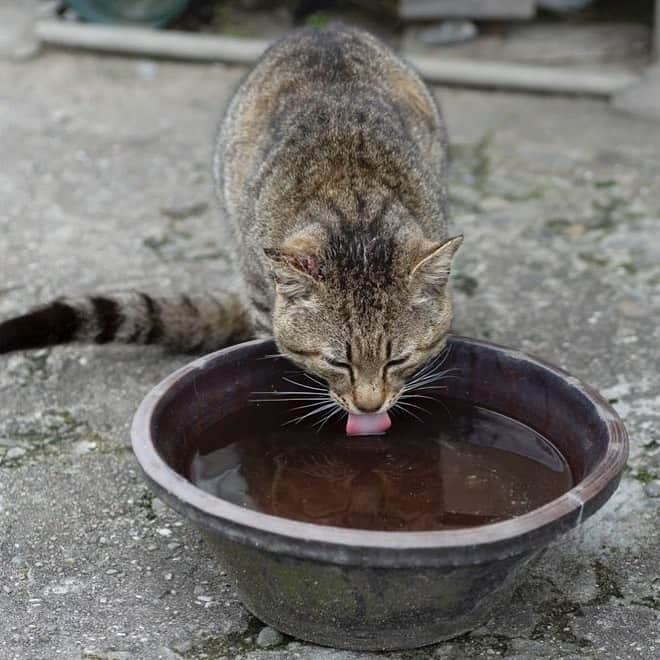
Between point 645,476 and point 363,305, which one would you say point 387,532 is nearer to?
point 363,305

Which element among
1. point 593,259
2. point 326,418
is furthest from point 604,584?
point 593,259

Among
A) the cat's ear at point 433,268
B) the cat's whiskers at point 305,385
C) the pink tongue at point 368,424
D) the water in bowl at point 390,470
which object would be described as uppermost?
the cat's ear at point 433,268

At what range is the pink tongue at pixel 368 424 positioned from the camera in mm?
3184

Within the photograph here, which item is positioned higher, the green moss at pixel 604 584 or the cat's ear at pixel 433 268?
the cat's ear at pixel 433 268

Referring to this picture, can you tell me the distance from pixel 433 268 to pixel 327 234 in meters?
0.29

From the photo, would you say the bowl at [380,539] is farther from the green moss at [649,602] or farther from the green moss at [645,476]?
the green moss at [645,476]

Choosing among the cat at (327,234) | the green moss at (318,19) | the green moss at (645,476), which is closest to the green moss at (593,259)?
the cat at (327,234)

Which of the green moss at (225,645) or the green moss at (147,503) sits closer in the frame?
the green moss at (225,645)

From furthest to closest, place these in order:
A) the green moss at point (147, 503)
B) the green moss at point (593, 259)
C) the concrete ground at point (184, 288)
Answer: the green moss at point (593, 259) → the green moss at point (147, 503) → the concrete ground at point (184, 288)

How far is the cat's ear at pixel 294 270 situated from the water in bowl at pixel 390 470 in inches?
16.1

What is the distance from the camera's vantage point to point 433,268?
3.04 m

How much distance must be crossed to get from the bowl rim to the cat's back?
142 centimetres

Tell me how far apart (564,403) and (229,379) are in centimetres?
87

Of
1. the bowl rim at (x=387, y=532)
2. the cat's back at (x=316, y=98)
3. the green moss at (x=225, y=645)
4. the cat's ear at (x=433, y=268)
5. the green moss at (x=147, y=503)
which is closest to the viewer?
the bowl rim at (x=387, y=532)
